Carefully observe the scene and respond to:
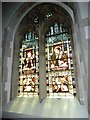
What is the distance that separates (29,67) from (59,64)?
778 mm

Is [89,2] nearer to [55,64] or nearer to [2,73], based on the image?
[55,64]

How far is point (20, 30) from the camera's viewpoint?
379 cm

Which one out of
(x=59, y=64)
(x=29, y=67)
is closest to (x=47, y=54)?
(x=59, y=64)

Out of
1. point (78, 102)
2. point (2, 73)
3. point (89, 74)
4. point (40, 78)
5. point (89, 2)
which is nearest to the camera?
point (89, 74)

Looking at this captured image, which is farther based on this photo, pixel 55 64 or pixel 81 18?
pixel 55 64

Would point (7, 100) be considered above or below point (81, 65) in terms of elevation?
below

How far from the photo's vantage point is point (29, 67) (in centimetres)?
351

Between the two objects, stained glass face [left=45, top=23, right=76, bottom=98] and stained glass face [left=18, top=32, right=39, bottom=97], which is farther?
stained glass face [left=18, top=32, right=39, bottom=97]

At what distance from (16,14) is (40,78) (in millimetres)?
1715

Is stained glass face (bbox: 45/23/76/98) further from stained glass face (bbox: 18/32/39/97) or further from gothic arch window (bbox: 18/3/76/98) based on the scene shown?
stained glass face (bbox: 18/32/39/97)

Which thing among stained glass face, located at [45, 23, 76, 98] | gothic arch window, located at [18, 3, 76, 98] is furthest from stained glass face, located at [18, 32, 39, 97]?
stained glass face, located at [45, 23, 76, 98]

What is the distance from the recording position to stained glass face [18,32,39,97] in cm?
334

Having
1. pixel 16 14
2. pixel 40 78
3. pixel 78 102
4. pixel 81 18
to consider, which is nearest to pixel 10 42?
pixel 16 14

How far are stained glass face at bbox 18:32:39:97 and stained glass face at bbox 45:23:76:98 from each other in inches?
12.4
